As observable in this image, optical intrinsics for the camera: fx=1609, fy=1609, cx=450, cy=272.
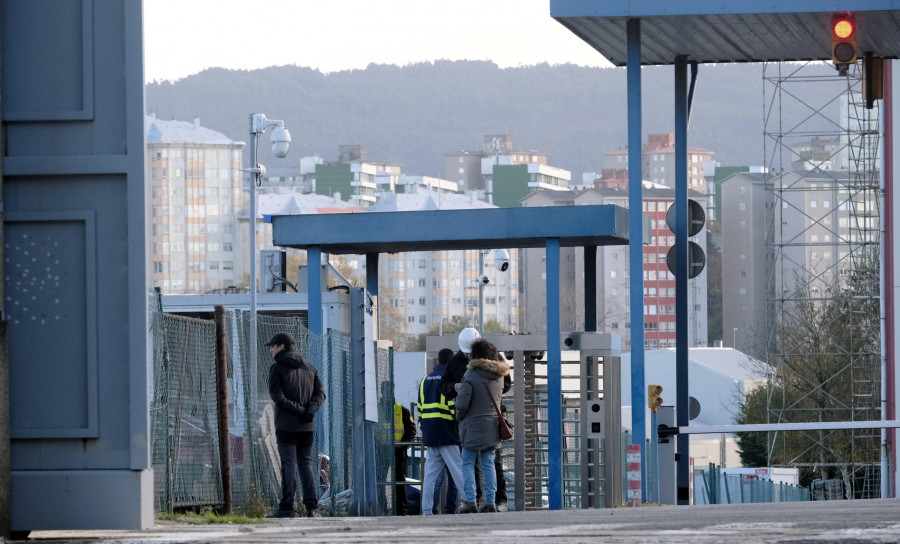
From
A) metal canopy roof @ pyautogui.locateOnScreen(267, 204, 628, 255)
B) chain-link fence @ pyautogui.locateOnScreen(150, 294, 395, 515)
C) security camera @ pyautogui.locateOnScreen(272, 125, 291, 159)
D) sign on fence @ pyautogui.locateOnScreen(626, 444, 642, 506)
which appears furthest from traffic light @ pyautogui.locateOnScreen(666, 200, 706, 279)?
security camera @ pyautogui.locateOnScreen(272, 125, 291, 159)

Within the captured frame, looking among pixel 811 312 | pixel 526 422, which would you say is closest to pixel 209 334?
pixel 526 422

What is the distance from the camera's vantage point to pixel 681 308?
1579cm

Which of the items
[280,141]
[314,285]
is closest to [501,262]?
[280,141]

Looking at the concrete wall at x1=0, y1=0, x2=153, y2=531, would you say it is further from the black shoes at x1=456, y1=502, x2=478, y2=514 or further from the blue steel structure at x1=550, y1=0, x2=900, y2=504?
the blue steel structure at x1=550, y1=0, x2=900, y2=504

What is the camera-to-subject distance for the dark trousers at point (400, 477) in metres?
16.8

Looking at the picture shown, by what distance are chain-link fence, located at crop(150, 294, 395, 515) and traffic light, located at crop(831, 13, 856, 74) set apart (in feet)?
17.4

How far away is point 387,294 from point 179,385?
161330 mm

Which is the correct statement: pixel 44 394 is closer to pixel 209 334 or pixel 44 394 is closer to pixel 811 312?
pixel 209 334

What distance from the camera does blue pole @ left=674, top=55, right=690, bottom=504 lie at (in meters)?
15.4

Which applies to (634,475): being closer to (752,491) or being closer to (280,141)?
(752,491)

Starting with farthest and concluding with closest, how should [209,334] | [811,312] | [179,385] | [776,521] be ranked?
1. [811,312]
2. [209,334]
3. [179,385]
4. [776,521]

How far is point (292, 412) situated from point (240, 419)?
60cm

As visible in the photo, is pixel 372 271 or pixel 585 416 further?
pixel 372 271

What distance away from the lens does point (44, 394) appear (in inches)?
273
